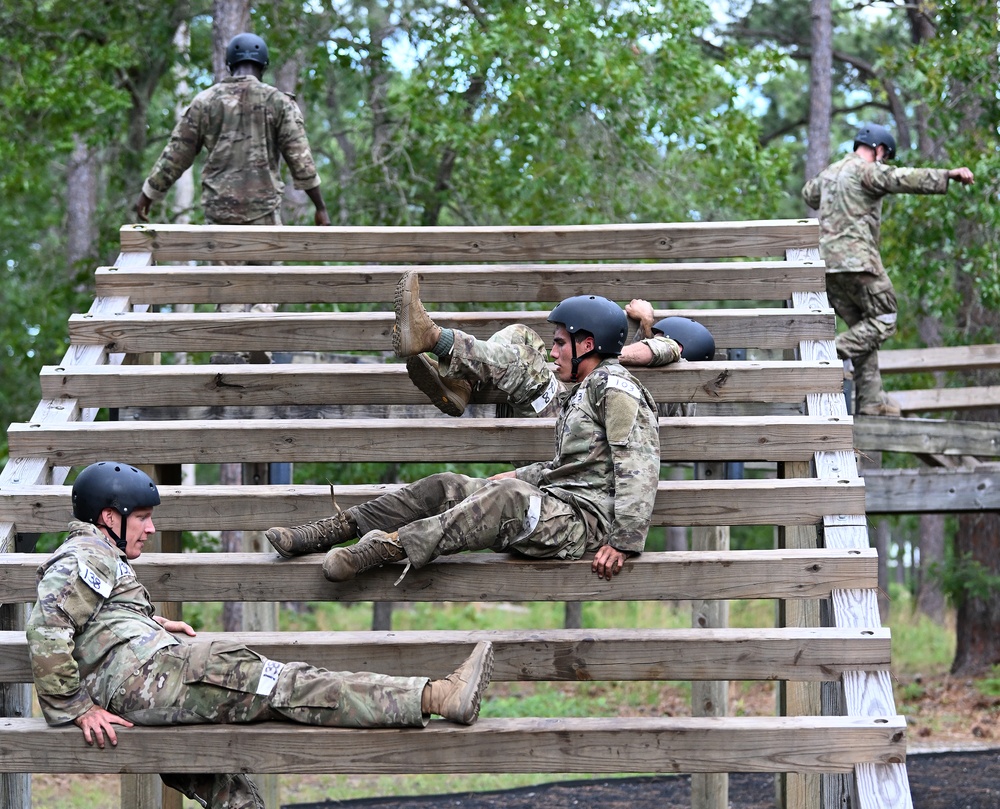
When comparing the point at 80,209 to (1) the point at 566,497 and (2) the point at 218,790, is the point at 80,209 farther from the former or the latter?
(2) the point at 218,790

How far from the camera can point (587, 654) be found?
14.8 ft

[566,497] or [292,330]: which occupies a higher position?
[292,330]

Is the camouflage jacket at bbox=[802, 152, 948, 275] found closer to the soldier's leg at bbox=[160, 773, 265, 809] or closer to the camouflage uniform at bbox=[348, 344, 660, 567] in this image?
the camouflage uniform at bbox=[348, 344, 660, 567]

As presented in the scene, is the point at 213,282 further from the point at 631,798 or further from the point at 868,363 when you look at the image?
the point at 631,798

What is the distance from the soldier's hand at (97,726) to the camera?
13.4 ft

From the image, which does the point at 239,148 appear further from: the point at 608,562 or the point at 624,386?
the point at 608,562

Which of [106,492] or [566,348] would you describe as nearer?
[106,492]

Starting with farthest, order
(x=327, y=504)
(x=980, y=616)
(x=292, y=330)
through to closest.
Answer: (x=980, y=616) → (x=292, y=330) → (x=327, y=504)

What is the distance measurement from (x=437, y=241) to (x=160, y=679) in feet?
12.0

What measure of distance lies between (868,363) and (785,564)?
14.7 feet

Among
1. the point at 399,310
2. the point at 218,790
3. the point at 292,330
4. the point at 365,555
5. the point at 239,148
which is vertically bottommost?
the point at 218,790

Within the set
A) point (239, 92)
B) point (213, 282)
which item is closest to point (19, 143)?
point (239, 92)


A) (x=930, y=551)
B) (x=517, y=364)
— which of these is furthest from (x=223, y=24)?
(x=930, y=551)

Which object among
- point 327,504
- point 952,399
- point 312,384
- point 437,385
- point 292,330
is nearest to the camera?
point 327,504
